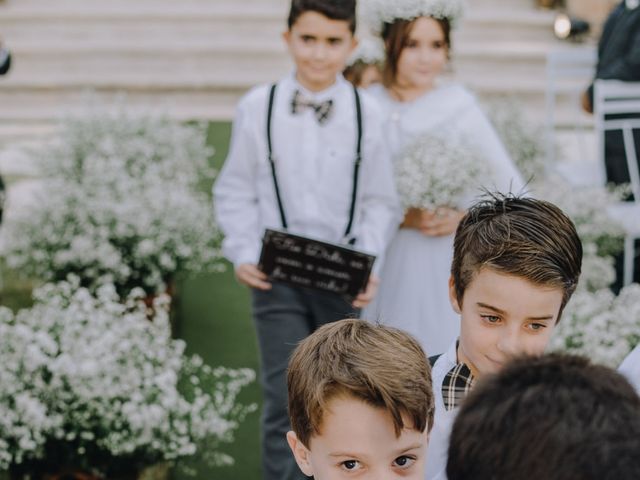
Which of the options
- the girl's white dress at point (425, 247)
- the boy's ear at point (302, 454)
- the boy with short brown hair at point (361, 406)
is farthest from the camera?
the girl's white dress at point (425, 247)

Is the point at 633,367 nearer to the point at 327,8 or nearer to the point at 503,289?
the point at 503,289

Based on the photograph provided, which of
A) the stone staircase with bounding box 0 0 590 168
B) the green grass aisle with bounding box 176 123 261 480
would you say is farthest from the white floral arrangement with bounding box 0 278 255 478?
the stone staircase with bounding box 0 0 590 168

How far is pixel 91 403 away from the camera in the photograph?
3.14 meters

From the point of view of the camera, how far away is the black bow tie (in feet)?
11.1

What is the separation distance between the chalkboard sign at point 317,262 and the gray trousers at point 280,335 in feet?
0.39

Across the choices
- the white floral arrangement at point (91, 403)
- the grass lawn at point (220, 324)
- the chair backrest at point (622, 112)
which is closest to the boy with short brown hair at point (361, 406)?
the white floral arrangement at point (91, 403)

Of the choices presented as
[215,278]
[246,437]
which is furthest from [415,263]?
[215,278]

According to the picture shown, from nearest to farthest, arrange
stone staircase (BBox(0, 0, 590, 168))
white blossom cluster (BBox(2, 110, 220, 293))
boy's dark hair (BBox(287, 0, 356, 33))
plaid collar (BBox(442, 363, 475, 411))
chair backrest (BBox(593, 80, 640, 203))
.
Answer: plaid collar (BBox(442, 363, 475, 411)) < boy's dark hair (BBox(287, 0, 356, 33)) < white blossom cluster (BBox(2, 110, 220, 293)) < chair backrest (BBox(593, 80, 640, 203)) < stone staircase (BBox(0, 0, 590, 168))

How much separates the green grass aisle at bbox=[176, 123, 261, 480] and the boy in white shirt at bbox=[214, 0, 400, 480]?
29.9 inches

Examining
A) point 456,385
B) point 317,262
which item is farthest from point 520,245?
point 317,262

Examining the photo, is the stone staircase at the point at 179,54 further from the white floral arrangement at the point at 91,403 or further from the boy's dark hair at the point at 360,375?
the boy's dark hair at the point at 360,375

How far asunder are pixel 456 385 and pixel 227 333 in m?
3.39

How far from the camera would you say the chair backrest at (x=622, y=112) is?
5.38m

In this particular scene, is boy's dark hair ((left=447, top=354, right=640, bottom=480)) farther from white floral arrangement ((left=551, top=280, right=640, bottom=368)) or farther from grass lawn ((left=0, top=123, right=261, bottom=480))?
grass lawn ((left=0, top=123, right=261, bottom=480))
